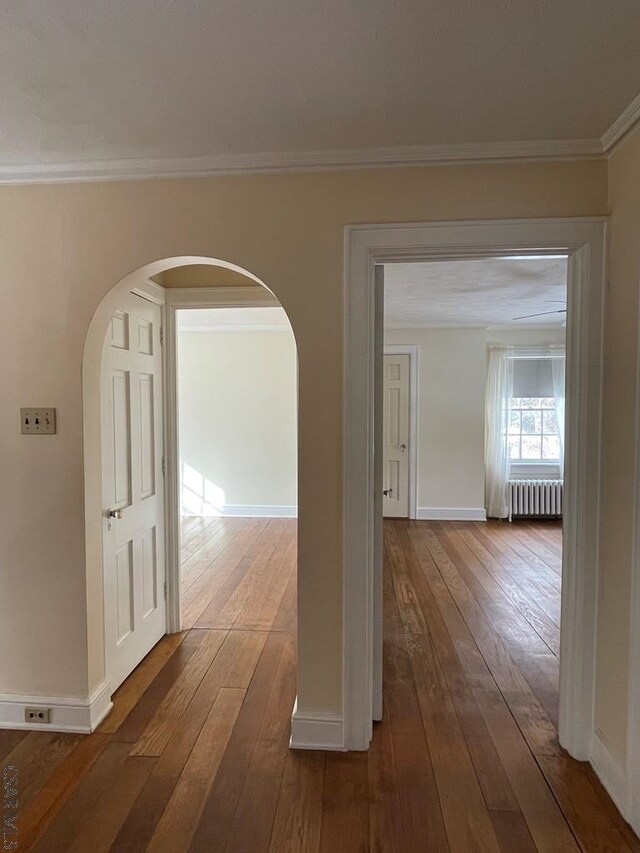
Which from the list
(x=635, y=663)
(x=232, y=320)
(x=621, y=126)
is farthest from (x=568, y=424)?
(x=232, y=320)

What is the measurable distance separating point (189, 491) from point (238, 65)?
5.66 m

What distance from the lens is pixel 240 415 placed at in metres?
6.38

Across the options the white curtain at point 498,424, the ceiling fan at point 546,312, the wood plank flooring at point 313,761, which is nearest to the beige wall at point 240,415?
the white curtain at point 498,424

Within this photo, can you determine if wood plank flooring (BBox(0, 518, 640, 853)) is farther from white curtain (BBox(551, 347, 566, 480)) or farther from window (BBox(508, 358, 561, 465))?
white curtain (BBox(551, 347, 566, 480))

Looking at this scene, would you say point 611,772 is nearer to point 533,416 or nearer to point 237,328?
point 533,416

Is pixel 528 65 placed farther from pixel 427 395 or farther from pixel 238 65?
pixel 427 395

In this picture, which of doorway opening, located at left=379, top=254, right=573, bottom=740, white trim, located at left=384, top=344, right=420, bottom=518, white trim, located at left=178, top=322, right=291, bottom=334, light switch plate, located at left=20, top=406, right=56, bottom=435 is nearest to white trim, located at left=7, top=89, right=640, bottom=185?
light switch plate, located at left=20, top=406, right=56, bottom=435

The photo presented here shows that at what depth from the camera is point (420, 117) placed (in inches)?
67.6

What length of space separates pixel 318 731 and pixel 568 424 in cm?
163

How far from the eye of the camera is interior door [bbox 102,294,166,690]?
237 centimetres

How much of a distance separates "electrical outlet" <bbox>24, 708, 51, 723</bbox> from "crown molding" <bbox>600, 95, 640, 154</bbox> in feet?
A: 10.6

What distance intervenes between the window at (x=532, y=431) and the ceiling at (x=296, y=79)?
4.79 meters

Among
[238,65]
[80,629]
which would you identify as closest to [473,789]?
[80,629]

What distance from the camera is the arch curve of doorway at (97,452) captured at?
2.12m
